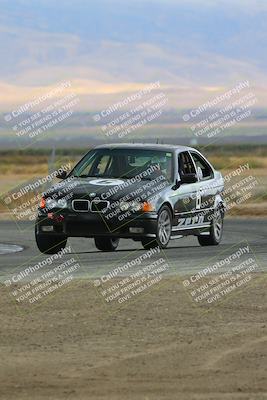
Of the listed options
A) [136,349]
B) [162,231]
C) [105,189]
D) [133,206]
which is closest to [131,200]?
[133,206]

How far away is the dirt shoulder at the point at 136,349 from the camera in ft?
31.7

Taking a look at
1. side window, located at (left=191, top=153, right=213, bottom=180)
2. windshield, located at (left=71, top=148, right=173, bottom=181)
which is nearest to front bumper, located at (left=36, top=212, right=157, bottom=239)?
windshield, located at (left=71, top=148, right=173, bottom=181)

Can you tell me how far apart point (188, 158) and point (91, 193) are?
268 centimetres

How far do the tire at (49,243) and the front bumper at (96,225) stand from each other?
0.42 m

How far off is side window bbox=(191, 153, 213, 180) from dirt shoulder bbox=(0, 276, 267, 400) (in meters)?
7.39

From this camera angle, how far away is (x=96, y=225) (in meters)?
19.8

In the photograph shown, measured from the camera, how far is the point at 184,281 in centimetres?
1595

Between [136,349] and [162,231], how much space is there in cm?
917

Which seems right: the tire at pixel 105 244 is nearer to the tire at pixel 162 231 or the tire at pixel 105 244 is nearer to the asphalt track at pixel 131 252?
the asphalt track at pixel 131 252

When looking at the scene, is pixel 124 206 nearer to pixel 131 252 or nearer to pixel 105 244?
pixel 131 252

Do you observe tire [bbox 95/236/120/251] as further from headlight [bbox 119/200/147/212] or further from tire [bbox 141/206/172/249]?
headlight [bbox 119/200/147/212]

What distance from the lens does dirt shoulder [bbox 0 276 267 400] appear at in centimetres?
966

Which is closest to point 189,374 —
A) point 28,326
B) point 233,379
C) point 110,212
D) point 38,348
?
point 233,379

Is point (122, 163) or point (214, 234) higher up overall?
point (122, 163)
